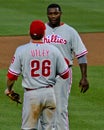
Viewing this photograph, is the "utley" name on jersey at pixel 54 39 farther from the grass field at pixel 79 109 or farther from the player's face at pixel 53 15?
the grass field at pixel 79 109

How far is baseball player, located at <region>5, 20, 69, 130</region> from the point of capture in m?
7.23

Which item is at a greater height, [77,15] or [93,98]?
[93,98]

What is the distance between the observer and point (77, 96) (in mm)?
11500

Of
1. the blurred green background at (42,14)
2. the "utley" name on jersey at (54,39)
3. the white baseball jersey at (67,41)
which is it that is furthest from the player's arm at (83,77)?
the blurred green background at (42,14)

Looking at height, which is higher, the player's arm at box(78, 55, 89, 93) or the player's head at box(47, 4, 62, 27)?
the player's head at box(47, 4, 62, 27)

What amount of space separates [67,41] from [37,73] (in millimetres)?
1208

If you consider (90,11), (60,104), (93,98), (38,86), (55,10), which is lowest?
(90,11)

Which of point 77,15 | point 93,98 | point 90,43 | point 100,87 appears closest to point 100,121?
point 93,98

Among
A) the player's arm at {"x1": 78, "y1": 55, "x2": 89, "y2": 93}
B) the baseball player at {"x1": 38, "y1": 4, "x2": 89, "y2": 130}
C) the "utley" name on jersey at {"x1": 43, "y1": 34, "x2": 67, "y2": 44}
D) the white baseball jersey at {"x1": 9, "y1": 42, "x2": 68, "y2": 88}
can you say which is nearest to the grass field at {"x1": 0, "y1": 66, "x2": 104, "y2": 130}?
the baseball player at {"x1": 38, "y1": 4, "x2": 89, "y2": 130}

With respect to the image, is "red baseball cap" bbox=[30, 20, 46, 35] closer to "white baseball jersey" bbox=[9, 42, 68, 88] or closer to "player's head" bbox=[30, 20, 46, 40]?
"player's head" bbox=[30, 20, 46, 40]

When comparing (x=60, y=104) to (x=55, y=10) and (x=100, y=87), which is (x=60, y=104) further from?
(x=100, y=87)

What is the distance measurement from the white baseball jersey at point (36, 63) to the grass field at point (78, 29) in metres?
2.24

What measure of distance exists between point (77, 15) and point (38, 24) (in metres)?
16.5

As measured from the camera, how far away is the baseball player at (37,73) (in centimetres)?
723
